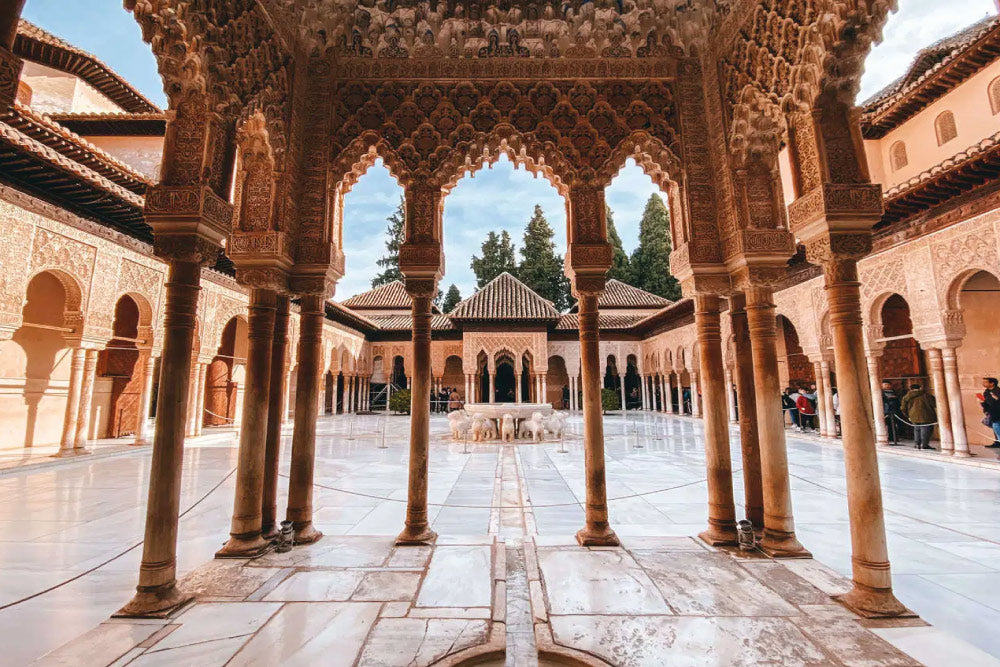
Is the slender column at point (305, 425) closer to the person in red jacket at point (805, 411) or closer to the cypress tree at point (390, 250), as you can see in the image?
the person in red jacket at point (805, 411)

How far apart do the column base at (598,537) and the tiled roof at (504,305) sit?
18.4m

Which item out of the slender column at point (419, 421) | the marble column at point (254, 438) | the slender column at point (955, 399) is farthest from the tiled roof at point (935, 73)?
the marble column at point (254, 438)

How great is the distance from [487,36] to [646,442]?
1034cm

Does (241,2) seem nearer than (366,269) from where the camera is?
Yes

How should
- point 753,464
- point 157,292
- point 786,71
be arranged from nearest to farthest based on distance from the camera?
point 786,71, point 753,464, point 157,292

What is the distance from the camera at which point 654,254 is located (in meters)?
34.0

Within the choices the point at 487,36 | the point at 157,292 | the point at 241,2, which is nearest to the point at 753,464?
the point at 487,36

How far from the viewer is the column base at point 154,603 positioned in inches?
107

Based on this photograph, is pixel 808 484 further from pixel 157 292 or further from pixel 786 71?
pixel 157 292

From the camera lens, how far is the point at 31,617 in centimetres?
272

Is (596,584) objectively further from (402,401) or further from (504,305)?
(504,305)

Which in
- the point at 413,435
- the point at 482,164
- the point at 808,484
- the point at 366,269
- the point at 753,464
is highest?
the point at 366,269

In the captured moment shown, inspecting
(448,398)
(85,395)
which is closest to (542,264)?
(448,398)

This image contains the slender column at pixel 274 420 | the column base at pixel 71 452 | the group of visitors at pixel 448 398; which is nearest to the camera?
the slender column at pixel 274 420
